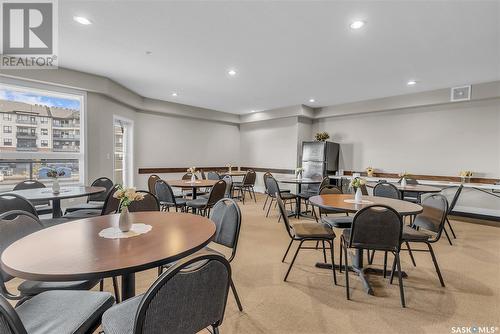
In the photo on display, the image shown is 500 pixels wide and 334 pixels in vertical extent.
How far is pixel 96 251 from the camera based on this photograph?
1.26 m

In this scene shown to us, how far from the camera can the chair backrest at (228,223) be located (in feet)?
6.12

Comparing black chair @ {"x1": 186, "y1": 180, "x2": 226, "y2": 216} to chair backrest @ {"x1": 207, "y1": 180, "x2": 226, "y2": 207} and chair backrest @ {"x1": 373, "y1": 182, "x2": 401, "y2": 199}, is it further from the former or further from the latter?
chair backrest @ {"x1": 373, "y1": 182, "x2": 401, "y2": 199}

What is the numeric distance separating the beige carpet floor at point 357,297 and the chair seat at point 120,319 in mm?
853

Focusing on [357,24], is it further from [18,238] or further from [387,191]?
[18,238]

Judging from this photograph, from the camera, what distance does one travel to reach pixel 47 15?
2691mm

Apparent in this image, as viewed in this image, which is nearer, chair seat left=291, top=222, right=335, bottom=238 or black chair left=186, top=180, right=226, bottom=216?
chair seat left=291, top=222, right=335, bottom=238

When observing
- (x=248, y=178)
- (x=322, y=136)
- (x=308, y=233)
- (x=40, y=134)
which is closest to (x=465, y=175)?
(x=322, y=136)

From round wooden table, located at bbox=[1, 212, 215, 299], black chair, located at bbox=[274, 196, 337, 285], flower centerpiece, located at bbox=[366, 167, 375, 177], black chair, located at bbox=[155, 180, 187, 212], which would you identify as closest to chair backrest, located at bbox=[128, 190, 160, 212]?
round wooden table, located at bbox=[1, 212, 215, 299]

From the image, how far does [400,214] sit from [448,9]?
2173 mm

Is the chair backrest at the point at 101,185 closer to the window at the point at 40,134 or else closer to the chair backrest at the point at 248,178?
the window at the point at 40,134

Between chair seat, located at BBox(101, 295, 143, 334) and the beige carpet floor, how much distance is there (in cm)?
85

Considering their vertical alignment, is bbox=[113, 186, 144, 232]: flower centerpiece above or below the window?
below

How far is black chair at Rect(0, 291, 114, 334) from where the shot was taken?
1101mm

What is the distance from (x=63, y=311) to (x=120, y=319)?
33cm
